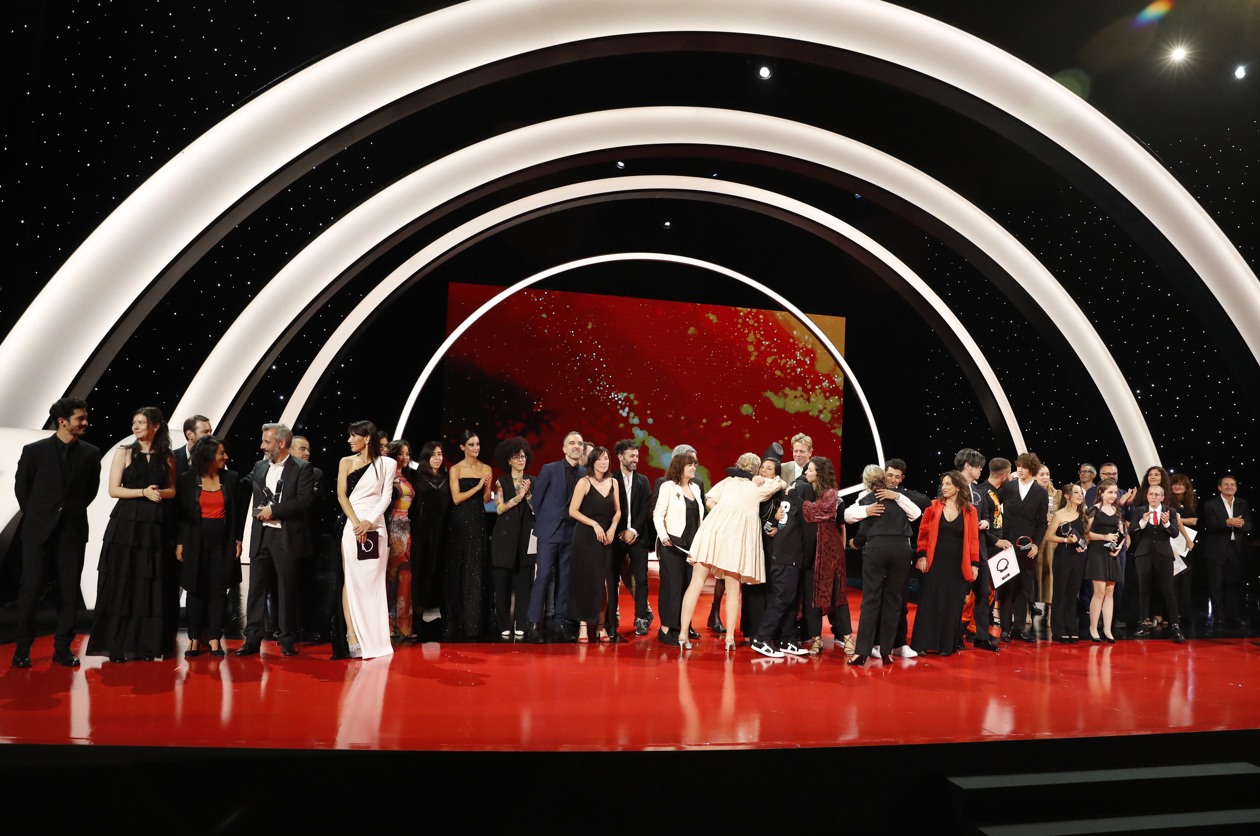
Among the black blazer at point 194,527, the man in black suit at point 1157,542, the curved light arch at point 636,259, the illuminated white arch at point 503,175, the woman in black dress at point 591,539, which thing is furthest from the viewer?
the curved light arch at point 636,259

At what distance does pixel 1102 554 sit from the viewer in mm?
7824

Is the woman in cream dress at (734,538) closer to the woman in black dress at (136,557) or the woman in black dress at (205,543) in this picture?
the woman in black dress at (205,543)

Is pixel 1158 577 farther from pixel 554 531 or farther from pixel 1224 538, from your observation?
pixel 554 531

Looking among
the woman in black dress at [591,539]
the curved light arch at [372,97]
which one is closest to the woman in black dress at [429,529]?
the woman in black dress at [591,539]

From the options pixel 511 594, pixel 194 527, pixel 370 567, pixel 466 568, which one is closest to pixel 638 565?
pixel 511 594

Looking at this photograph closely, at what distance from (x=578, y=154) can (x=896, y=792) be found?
7.50m

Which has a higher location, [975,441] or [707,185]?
[707,185]

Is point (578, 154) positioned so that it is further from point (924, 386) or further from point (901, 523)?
point (924, 386)

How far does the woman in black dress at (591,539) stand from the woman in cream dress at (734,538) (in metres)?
0.73

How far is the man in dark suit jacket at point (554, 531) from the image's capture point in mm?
6867

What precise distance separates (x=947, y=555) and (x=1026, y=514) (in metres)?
1.40

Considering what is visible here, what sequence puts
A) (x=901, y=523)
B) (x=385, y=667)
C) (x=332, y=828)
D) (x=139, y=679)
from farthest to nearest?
(x=901, y=523)
(x=385, y=667)
(x=139, y=679)
(x=332, y=828)

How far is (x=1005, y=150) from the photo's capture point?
910 cm

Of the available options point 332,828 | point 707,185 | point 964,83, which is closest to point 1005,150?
point 964,83
